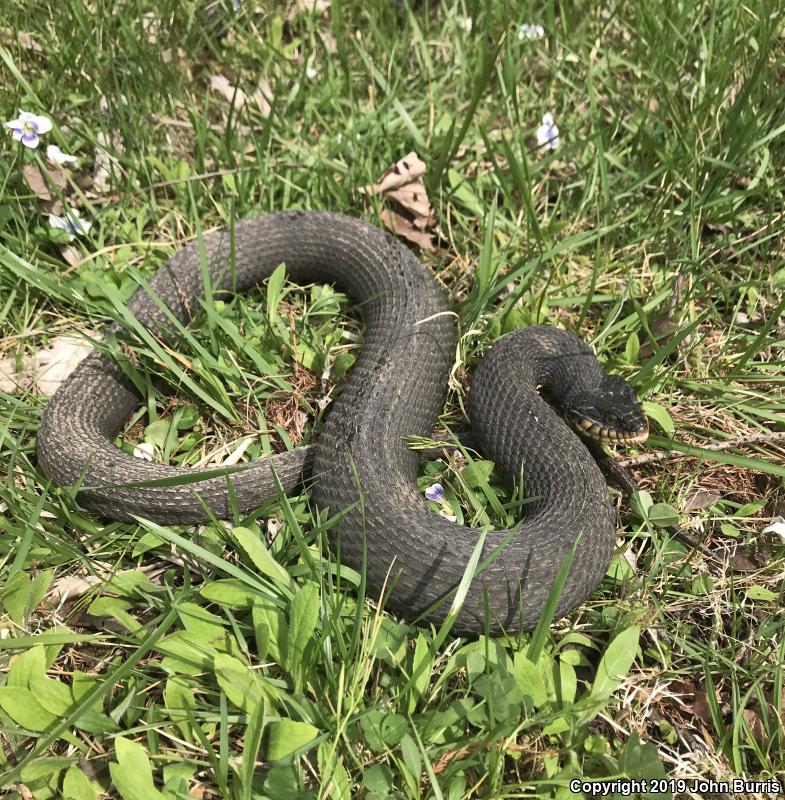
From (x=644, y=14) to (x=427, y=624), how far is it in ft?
15.2

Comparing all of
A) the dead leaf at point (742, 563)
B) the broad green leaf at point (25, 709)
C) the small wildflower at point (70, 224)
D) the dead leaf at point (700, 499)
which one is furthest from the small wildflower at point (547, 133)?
the broad green leaf at point (25, 709)

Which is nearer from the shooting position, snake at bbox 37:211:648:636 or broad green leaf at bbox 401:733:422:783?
broad green leaf at bbox 401:733:422:783

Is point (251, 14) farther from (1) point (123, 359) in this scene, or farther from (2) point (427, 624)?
(2) point (427, 624)

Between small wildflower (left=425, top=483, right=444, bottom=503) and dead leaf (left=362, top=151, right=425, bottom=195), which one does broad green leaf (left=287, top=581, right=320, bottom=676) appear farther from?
dead leaf (left=362, top=151, right=425, bottom=195)

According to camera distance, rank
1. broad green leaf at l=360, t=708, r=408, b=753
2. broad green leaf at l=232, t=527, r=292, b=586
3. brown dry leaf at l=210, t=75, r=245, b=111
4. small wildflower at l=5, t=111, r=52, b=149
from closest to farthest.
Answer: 1. broad green leaf at l=360, t=708, r=408, b=753
2. broad green leaf at l=232, t=527, r=292, b=586
3. small wildflower at l=5, t=111, r=52, b=149
4. brown dry leaf at l=210, t=75, r=245, b=111

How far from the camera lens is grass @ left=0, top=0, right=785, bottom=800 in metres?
2.60

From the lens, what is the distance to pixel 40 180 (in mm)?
4480

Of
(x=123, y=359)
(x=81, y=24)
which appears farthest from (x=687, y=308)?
(x=81, y=24)

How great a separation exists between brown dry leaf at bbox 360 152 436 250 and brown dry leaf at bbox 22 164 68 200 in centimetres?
207

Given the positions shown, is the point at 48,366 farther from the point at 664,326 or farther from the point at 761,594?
the point at 761,594

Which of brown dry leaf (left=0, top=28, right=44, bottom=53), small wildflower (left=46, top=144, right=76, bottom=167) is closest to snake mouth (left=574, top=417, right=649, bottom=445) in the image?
small wildflower (left=46, top=144, right=76, bottom=167)

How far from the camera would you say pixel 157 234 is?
468 centimetres

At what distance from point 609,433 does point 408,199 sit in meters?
2.16

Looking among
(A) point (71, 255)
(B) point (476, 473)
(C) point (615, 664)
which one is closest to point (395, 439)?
(B) point (476, 473)
